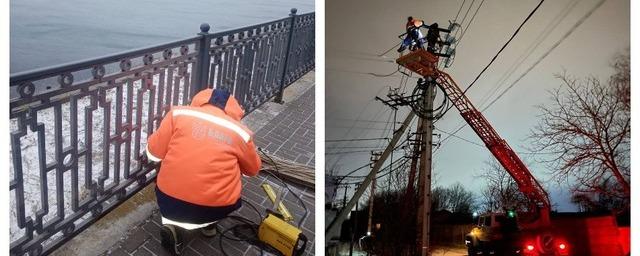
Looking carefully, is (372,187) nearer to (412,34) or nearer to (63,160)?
(412,34)

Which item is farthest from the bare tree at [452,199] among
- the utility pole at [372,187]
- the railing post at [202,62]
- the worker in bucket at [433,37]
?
the railing post at [202,62]

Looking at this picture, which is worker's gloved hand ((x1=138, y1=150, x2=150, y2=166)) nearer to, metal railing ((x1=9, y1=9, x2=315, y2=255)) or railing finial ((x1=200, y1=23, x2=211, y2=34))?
metal railing ((x1=9, y1=9, x2=315, y2=255))

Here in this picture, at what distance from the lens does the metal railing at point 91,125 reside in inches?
52.3

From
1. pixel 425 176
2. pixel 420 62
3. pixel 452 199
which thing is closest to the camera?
pixel 420 62

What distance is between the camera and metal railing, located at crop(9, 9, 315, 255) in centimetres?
133

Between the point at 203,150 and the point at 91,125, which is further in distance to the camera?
the point at 91,125

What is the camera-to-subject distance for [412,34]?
6.84 ft

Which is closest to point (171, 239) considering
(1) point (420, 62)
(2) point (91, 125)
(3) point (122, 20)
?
(2) point (91, 125)

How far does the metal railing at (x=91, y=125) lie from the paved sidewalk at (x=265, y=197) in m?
0.23

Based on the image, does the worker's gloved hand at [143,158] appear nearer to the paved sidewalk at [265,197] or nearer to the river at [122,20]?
the paved sidewalk at [265,197]

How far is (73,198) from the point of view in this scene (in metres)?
1.58

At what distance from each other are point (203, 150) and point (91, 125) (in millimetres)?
544

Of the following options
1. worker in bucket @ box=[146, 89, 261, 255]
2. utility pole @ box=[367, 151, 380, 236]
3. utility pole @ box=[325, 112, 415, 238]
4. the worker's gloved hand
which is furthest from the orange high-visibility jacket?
utility pole @ box=[367, 151, 380, 236]

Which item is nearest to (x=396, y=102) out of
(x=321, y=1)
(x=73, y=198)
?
(x=321, y=1)
